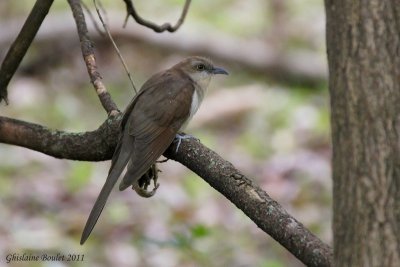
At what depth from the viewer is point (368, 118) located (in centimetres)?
222

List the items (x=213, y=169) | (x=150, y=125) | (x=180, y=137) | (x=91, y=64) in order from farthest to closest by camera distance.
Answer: (x=150, y=125)
(x=91, y=64)
(x=180, y=137)
(x=213, y=169)

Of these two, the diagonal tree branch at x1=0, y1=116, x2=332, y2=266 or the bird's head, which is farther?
the bird's head

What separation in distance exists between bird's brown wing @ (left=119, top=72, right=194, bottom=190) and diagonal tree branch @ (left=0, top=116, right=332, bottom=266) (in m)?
0.12

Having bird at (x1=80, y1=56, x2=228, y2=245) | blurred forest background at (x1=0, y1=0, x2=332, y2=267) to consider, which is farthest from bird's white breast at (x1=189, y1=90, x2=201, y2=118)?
blurred forest background at (x1=0, y1=0, x2=332, y2=267)

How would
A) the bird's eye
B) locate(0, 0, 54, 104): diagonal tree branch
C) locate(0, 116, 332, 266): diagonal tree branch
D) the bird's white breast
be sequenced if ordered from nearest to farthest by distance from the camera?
locate(0, 116, 332, 266): diagonal tree branch
locate(0, 0, 54, 104): diagonal tree branch
the bird's white breast
the bird's eye

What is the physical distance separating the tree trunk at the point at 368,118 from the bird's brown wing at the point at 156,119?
1.70 metres

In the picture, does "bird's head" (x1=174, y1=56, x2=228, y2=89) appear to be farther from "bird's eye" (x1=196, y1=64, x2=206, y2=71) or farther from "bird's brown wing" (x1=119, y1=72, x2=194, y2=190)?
"bird's brown wing" (x1=119, y1=72, x2=194, y2=190)

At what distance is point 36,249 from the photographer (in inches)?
253

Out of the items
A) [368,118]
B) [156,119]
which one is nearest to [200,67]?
[156,119]

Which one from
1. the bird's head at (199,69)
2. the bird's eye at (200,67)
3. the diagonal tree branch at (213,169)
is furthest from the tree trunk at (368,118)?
the bird's eye at (200,67)

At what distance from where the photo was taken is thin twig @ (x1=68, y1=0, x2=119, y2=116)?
3.91 meters

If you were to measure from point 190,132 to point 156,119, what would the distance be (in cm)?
471

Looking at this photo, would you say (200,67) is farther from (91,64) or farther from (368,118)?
(368,118)

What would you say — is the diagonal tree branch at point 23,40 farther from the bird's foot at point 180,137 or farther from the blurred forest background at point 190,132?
the blurred forest background at point 190,132
